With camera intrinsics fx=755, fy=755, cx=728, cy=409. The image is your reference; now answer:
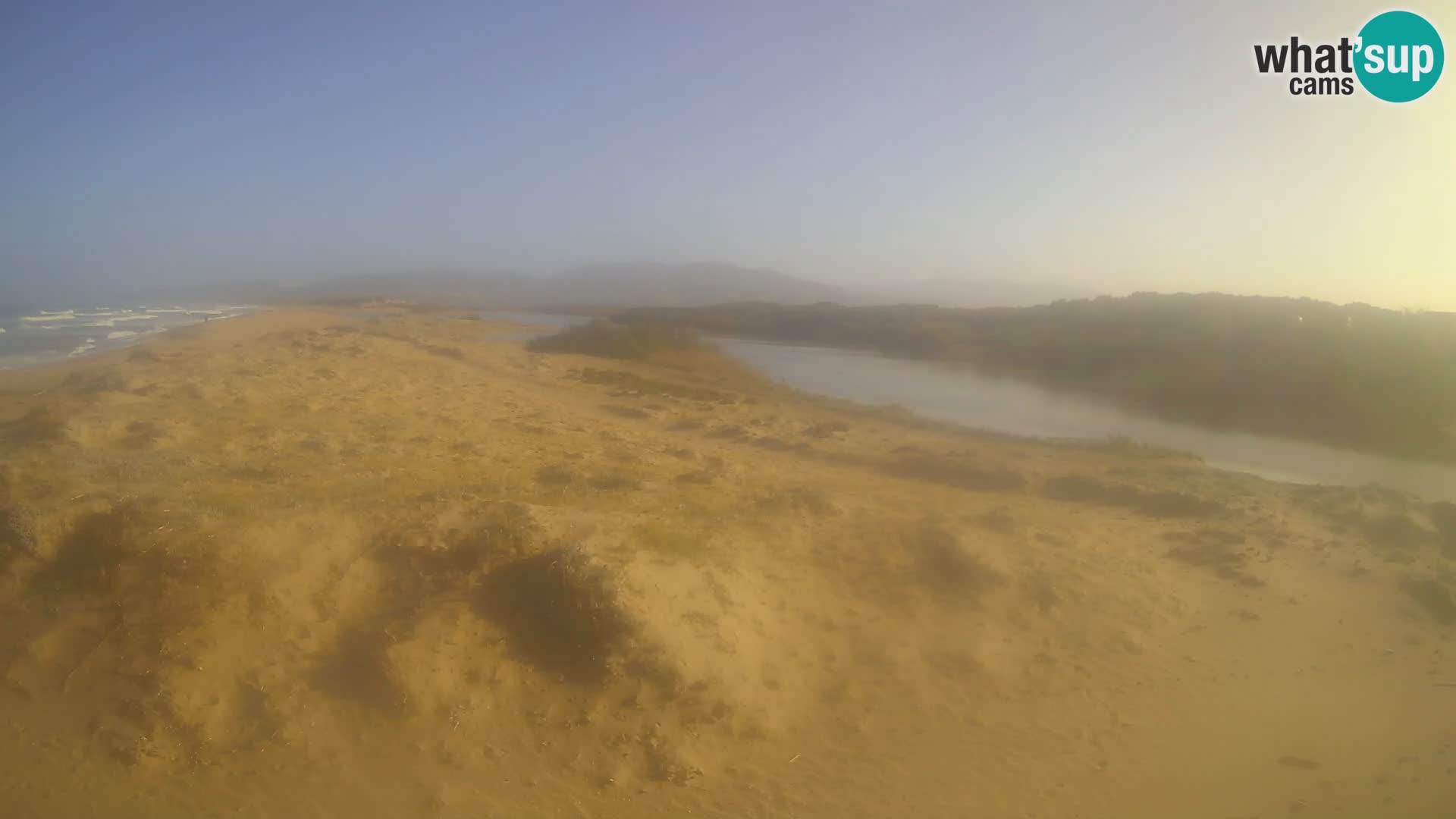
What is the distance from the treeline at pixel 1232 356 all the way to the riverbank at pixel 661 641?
11.6 m

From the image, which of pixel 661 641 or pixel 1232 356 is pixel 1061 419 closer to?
pixel 1232 356

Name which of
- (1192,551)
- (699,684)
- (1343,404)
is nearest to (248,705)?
(699,684)

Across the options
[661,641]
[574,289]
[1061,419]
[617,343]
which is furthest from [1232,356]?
[574,289]

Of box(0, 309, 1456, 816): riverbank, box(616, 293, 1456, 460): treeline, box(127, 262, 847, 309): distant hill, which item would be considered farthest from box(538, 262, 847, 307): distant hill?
box(0, 309, 1456, 816): riverbank

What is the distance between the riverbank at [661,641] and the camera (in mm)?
5699

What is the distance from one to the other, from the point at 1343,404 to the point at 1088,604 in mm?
19083

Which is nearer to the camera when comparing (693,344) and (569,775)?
(569,775)

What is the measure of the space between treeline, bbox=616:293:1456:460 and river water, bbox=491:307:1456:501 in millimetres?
1552

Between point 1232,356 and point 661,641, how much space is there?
27432 millimetres

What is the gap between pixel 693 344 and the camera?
34.7m

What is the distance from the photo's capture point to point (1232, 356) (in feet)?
87.6

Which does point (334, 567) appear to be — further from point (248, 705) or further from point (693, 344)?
point (693, 344)

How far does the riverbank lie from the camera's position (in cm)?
570

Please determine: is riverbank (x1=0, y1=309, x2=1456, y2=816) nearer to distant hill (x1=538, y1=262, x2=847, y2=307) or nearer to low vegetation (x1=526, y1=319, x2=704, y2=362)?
low vegetation (x1=526, y1=319, x2=704, y2=362)
